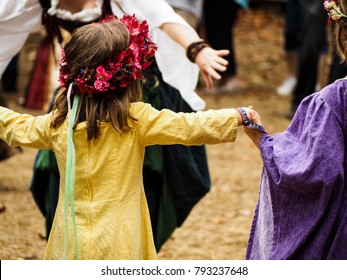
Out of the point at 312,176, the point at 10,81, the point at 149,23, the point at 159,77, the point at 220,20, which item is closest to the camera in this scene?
the point at 312,176

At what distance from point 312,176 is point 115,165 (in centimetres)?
71

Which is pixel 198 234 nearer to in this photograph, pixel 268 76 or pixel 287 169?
pixel 287 169

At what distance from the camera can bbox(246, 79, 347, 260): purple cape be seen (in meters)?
A: 3.09

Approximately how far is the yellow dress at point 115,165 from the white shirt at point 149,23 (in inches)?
33.9

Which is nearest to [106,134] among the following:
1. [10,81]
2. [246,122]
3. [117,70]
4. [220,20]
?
[117,70]

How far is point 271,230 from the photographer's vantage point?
339 centimetres

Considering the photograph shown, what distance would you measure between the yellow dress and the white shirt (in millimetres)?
862

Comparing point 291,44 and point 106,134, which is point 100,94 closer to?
point 106,134

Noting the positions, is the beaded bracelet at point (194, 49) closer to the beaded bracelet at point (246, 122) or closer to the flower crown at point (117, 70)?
the flower crown at point (117, 70)

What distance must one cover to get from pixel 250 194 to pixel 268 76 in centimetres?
489

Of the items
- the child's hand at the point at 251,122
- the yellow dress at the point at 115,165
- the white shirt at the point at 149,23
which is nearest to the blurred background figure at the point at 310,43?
the white shirt at the point at 149,23

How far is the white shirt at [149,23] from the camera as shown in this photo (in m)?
4.09

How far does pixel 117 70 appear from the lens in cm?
329
